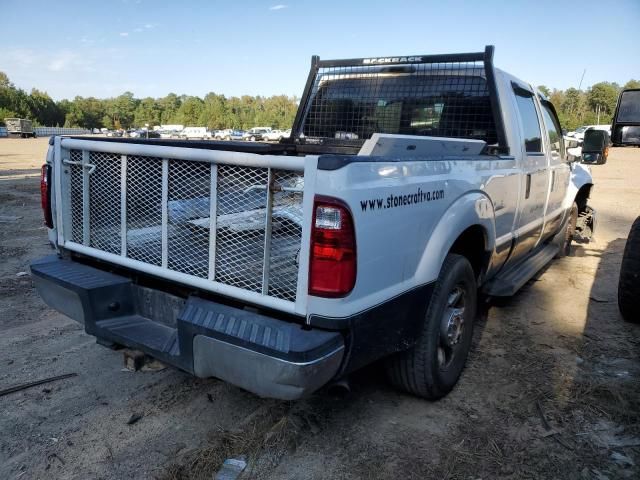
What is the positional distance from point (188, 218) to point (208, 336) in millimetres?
675

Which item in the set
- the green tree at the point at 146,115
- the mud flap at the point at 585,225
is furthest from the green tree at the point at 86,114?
the mud flap at the point at 585,225

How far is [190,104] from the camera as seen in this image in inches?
4926

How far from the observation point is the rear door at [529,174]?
4.06 m

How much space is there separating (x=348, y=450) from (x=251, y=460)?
50 centimetres

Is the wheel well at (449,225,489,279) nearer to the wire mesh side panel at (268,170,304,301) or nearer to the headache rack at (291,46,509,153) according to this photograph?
the headache rack at (291,46,509,153)

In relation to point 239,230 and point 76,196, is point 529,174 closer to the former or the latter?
point 239,230

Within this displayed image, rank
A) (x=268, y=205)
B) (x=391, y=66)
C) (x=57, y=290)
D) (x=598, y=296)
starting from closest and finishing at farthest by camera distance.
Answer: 1. (x=268, y=205)
2. (x=57, y=290)
3. (x=391, y=66)
4. (x=598, y=296)

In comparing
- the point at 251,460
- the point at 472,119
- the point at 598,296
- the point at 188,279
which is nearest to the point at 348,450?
the point at 251,460

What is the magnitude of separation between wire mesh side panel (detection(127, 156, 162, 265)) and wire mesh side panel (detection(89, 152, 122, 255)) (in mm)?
130

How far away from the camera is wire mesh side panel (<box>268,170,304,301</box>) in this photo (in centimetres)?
222

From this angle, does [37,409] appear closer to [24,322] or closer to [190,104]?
[24,322]

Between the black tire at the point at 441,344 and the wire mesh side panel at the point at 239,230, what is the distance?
102 centimetres

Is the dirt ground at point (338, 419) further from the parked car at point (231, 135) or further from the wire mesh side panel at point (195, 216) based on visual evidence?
the parked car at point (231, 135)

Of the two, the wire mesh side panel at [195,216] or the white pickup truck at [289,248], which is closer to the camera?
the white pickup truck at [289,248]
